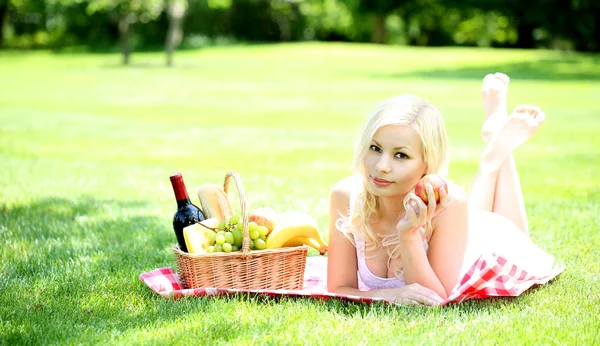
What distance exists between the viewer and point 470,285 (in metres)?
3.90

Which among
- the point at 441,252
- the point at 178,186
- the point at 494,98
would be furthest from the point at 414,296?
the point at 494,98

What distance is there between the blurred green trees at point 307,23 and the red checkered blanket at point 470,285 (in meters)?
26.8

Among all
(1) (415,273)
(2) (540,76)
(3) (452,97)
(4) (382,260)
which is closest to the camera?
(1) (415,273)

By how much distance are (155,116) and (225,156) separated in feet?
Result: 18.4

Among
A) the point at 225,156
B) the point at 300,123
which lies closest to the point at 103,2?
the point at 300,123

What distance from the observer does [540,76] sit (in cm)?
2394

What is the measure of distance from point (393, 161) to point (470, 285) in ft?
2.46

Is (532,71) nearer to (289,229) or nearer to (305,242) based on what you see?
(305,242)

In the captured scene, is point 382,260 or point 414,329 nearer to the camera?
point 414,329

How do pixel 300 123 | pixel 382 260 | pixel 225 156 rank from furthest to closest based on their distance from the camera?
1. pixel 300 123
2. pixel 225 156
3. pixel 382 260

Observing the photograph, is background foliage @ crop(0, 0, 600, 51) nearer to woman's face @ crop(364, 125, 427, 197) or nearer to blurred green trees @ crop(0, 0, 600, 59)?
blurred green trees @ crop(0, 0, 600, 59)

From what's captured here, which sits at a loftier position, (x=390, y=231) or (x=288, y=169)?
(x=390, y=231)

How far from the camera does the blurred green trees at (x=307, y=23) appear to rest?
106 feet

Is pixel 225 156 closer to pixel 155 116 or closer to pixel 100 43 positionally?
pixel 155 116
